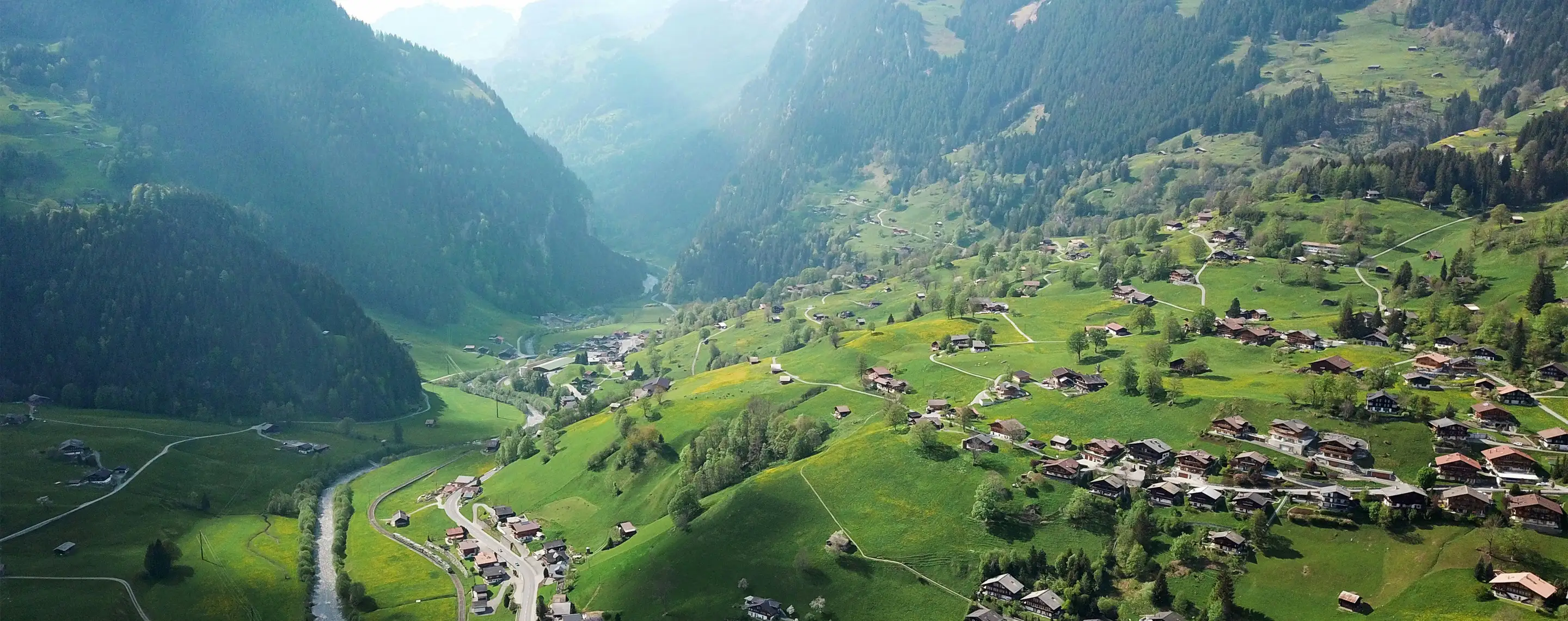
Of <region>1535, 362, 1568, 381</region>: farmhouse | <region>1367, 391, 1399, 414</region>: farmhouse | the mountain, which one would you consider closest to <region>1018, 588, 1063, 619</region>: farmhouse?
<region>1367, 391, 1399, 414</region>: farmhouse

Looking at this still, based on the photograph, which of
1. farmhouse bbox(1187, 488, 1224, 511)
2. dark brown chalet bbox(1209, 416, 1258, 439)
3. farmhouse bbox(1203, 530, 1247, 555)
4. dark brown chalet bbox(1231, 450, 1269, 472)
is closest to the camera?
farmhouse bbox(1203, 530, 1247, 555)

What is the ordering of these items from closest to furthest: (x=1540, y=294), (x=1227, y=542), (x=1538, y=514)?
1. (x=1538, y=514)
2. (x=1227, y=542)
3. (x=1540, y=294)

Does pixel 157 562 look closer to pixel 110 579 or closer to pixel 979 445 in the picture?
pixel 110 579

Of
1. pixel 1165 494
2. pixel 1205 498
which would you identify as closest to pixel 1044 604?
pixel 1165 494

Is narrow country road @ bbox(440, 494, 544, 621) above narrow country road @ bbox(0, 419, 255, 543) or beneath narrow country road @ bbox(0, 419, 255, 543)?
beneath

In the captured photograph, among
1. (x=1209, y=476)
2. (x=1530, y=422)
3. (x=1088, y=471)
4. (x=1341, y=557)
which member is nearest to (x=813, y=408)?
(x=1088, y=471)

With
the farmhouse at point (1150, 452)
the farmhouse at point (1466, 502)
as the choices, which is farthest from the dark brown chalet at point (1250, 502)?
the farmhouse at point (1466, 502)

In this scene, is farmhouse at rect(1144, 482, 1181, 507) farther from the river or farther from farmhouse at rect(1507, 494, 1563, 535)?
the river

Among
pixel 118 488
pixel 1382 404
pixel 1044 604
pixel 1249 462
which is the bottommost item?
pixel 1044 604
